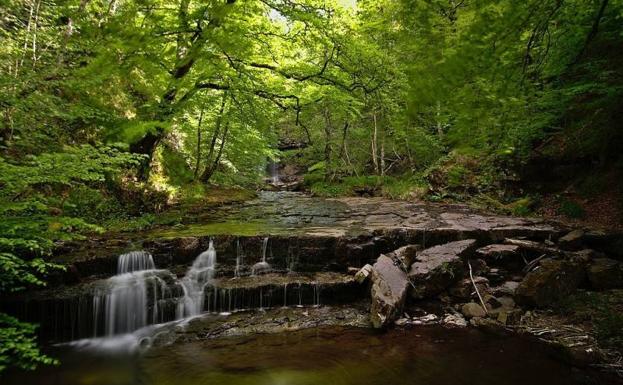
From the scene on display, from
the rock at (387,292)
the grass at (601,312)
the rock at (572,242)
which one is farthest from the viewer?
the rock at (572,242)

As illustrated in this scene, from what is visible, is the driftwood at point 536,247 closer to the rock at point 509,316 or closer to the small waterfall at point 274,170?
the rock at point 509,316

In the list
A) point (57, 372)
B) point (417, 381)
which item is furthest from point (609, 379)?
point (57, 372)

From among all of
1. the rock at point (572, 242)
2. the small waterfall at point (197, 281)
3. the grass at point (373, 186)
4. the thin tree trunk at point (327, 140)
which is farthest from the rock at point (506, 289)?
the thin tree trunk at point (327, 140)

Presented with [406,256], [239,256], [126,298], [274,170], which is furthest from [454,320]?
[274,170]

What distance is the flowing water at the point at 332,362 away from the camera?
511 cm

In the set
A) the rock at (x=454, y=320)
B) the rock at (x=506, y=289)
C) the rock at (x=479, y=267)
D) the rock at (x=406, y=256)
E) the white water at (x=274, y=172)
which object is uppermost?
the white water at (x=274, y=172)

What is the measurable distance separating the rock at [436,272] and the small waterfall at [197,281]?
179 inches

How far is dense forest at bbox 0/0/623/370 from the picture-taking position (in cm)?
372

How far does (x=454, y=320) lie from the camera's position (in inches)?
273

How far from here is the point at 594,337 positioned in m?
5.75

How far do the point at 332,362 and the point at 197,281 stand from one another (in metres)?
3.91

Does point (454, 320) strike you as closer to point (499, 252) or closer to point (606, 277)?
point (499, 252)

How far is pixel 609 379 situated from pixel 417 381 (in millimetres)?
2531

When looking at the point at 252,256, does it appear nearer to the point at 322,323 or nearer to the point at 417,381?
the point at 322,323
